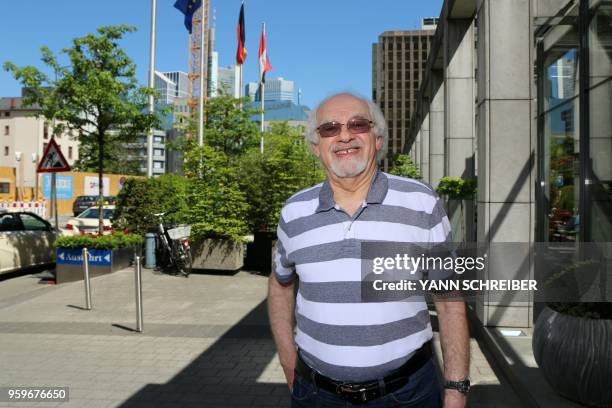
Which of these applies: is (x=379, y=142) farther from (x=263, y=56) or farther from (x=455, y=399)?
(x=263, y=56)

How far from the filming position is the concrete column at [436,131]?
19031mm

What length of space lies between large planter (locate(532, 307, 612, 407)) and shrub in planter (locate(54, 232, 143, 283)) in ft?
32.6

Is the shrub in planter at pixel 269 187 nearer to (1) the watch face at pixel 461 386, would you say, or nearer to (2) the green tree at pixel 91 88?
(2) the green tree at pixel 91 88

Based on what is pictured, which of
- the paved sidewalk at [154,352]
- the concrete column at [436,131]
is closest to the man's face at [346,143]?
the paved sidewalk at [154,352]

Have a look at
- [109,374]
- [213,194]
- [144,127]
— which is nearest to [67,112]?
[144,127]

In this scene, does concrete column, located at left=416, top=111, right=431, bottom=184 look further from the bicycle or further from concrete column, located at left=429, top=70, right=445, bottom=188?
the bicycle

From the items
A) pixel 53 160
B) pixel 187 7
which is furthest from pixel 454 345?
pixel 187 7

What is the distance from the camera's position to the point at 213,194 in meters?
12.6

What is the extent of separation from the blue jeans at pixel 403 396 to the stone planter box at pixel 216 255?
401 inches

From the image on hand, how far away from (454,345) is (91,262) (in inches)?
456

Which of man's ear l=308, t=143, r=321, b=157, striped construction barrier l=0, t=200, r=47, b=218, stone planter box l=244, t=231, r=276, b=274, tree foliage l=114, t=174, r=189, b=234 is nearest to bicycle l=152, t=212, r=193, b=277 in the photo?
tree foliage l=114, t=174, r=189, b=234

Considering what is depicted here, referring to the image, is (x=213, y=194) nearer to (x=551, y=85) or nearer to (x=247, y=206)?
(x=247, y=206)

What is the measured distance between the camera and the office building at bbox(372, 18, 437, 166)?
11512cm

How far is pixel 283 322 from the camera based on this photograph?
2867 mm
